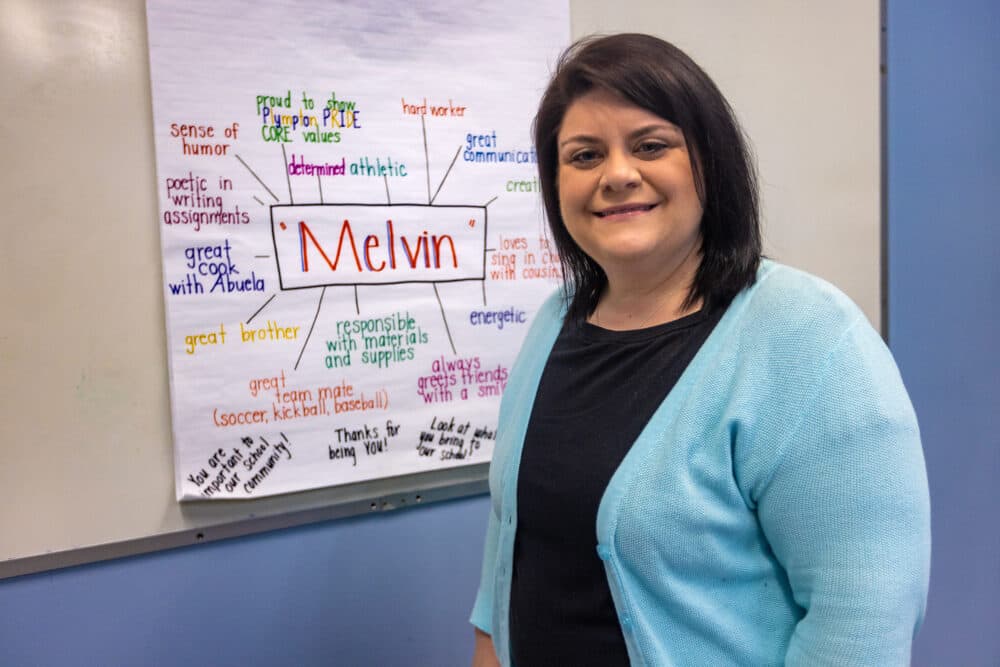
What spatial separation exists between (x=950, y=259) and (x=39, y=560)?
7.03ft

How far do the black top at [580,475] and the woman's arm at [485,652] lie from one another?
0.17 metres

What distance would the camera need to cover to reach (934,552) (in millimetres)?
2031

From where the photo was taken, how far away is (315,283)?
51.6 inches

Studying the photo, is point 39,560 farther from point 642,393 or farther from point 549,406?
point 642,393

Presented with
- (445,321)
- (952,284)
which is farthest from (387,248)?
(952,284)

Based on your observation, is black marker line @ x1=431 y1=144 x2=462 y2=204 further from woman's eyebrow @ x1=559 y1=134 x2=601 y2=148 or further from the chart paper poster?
woman's eyebrow @ x1=559 y1=134 x2=601 y2=148

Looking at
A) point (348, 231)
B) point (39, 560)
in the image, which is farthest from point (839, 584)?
point (39, 560)

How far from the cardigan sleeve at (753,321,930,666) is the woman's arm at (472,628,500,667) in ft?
1.65

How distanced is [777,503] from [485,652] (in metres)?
0.57

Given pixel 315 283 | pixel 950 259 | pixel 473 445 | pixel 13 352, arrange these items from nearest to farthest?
pixel 13 352, pixel 315 283, pixel 473 445, pixel 950 259

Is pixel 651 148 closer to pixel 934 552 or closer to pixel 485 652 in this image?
pixel 485 652

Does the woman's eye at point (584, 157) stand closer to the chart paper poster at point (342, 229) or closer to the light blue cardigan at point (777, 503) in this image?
the light blue cardigan at point (777, 503)

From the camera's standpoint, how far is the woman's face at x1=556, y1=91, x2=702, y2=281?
2.74 ft

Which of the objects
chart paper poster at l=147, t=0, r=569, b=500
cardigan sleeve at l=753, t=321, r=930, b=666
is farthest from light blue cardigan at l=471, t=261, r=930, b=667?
chart paper poster at l=147, t=0, r=569, b=500
